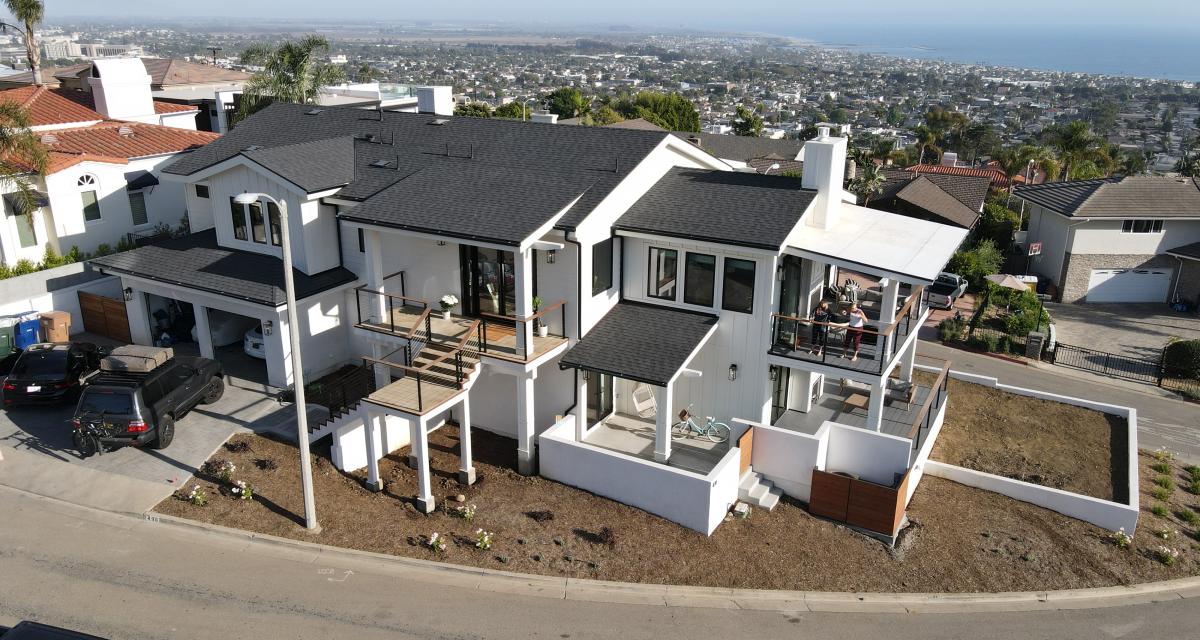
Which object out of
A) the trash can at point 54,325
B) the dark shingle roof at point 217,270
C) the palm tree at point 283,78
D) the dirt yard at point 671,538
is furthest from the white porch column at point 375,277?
the palm tree at point 283,78

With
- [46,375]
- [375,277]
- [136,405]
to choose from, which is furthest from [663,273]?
[46,375]

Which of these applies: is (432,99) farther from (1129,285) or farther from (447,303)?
(1129,285)

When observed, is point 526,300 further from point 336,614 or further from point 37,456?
point 37,456

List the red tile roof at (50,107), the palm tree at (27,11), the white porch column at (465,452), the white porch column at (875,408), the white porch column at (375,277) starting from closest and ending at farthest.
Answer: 1. the white porch column at (465,452)
2. the white porch column at (875,408)
3. the white porch column at (375,277)
4. the red tile roof at (50,107)
5. the palm tree at (27,11)

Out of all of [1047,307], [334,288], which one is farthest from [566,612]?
[1047,307]

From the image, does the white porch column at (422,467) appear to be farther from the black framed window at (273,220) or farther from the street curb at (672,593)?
the black framed window at (273,220)

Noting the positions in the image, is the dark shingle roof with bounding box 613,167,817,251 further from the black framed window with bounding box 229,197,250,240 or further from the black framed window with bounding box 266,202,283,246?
the black framed window with bounding box 229,197,250,240

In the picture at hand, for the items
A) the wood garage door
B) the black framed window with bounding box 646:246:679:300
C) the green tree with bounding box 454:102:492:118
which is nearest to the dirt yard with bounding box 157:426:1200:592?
the black framed window with bounding box 646:246:679:300
